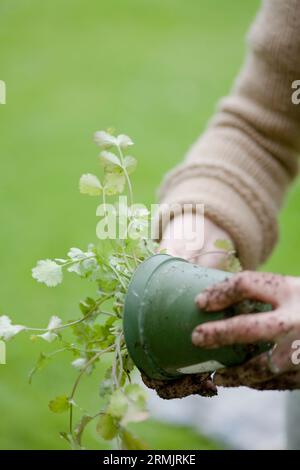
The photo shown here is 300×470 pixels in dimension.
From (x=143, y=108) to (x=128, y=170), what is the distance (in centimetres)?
378

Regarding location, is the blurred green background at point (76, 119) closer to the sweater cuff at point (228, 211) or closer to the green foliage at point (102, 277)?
the sweater cuff at point (228, 211)

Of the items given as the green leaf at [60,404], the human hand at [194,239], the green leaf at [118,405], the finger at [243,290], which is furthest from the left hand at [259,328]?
the human hand at [194,239]

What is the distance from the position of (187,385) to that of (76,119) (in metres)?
3.86

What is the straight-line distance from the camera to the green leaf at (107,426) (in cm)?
95

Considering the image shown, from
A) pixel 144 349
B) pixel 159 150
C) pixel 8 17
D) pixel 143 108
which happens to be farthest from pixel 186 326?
pixel 8 17

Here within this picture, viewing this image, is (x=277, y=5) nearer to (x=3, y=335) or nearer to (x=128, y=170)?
(x=128, y=170)

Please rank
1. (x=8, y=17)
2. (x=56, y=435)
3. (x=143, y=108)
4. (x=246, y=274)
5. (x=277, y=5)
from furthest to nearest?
(x=8, y=17), (x=143, y=108), (x=56, y=435), (x=277, y=5), (x=246, y=274)

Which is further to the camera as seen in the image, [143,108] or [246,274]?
[143,108]

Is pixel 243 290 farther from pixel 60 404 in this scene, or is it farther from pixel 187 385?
pixel 60 404

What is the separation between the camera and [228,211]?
1478 millimetres

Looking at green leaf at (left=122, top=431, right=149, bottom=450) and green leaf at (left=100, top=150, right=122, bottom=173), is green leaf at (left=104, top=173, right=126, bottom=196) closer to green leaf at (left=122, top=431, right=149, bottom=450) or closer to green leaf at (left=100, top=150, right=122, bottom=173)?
green leaf at (left=100, top=150, right=122, bottom=173)

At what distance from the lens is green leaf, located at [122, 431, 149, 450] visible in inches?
35.5

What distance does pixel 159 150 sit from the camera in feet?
14.0

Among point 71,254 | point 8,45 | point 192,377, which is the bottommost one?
point 192,377
